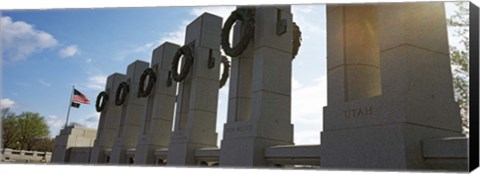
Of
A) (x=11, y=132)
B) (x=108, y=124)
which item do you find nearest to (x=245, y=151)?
(x=108, y=124)

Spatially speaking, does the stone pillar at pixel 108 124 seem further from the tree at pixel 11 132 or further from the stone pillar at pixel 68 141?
the tree at pixel 11 132

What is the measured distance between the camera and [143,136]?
14445 millimetres

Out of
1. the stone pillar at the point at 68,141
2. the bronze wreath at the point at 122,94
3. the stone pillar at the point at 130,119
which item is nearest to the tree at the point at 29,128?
the stone pillar at the point at 68,141

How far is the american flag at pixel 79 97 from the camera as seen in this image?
20611 mm

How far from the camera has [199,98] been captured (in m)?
11.8

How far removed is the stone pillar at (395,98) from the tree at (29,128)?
82.9ft

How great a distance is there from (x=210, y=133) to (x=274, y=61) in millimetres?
3857

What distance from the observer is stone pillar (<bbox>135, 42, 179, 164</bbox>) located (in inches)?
547

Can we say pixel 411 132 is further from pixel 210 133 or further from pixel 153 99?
pixel 153 99

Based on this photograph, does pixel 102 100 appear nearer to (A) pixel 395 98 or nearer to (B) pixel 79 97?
(B) pixel 79 97

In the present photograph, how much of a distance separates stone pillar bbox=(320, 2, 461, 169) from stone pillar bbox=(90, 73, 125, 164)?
49.0 ft

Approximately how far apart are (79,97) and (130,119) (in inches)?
207

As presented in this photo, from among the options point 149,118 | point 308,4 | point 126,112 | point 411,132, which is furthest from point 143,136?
point 411,132

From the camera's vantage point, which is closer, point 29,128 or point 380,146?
point 380,146
